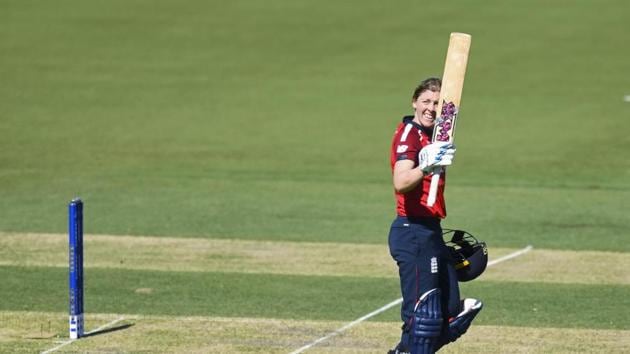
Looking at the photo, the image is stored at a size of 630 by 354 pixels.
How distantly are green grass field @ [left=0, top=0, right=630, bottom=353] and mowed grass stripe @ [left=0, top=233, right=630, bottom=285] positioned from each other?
6 cm

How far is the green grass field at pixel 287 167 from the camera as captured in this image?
12.9m

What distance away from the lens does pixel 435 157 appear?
9.10 metres

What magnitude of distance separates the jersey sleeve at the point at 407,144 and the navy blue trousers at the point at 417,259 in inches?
21.0

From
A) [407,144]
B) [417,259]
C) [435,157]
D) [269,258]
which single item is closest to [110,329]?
[269,258]

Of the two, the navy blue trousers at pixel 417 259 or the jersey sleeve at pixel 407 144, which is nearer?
the jersey sleeve at pixel 407 144

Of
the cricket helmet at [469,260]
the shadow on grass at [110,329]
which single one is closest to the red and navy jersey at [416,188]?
the cricket helmet at [469,260]

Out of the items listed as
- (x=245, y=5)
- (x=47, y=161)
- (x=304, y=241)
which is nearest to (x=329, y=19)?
(x=245, y=5)

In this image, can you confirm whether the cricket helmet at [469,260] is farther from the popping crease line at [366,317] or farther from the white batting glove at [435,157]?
the popping crease line at [366,317]

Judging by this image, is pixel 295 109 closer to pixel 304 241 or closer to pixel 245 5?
pixel 245 5

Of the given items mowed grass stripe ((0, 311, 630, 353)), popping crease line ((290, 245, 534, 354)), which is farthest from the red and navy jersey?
popping crease line ((290, 245, 534, 354))

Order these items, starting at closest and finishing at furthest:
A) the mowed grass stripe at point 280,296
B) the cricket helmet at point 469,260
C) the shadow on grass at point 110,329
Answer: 1. the cricket helmet at point 469,260
2. the shadow on grass at point 110,329
3. the mowed grass stripe at point 280,296

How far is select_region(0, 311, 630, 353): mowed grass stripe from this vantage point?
11.5 metres

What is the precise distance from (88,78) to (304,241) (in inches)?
644

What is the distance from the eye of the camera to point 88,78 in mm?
31766
